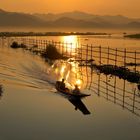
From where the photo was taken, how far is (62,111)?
861 inches

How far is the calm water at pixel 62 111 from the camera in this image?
17.9 m

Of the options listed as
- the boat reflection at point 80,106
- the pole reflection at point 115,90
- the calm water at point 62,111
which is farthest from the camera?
the pole reflection at point 115,90

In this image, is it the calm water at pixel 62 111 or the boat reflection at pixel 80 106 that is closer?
the calm water at pixel 62 111

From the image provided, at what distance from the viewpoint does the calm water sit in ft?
58.6

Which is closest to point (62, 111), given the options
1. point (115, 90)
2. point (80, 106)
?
point (80, 106)

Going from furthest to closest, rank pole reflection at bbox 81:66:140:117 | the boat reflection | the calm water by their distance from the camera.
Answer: pole reflection at bbox 81:66:140:117 → the boat reflection → the calm water

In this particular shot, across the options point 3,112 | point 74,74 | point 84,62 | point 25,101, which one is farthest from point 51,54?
point 3,112

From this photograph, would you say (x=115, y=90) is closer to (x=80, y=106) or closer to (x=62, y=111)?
(x=80, y=106)

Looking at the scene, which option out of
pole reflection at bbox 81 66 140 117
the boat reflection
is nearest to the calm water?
pole reflection at bbox 81 66 140 117

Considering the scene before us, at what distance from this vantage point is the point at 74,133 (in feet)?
59.0

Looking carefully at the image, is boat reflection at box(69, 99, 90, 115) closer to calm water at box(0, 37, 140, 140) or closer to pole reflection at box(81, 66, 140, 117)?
calm water at box(0, 37, 140, 140)

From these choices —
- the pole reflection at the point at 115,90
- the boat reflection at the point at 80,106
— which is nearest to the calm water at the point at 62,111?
the pole reflection at the point at 115,90

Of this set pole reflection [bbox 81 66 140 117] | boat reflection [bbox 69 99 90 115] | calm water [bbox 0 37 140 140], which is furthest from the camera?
pole reflection [bbox 81 66 140 117]

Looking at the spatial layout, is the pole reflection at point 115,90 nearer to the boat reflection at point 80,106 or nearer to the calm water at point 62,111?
the calm water at point 62,111
